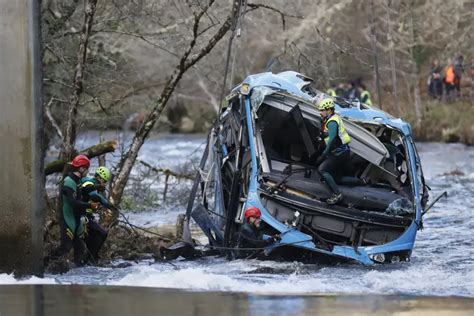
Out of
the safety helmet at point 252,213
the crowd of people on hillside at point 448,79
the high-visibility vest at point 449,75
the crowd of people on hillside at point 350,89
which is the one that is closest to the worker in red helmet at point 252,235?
the safety helmet at point 252,213

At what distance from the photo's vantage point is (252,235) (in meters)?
15.2

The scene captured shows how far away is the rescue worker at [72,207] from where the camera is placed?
47.3 feet

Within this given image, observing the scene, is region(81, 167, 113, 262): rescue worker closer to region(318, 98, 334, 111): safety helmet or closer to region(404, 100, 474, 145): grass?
region(318, 98, 334, 111): safety helmet

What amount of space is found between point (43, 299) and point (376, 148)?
21.3ft

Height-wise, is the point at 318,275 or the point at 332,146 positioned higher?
the point at 332,146

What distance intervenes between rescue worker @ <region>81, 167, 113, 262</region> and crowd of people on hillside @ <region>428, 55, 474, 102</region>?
3028cm

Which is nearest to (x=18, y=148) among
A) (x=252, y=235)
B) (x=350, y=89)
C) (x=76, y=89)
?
(x=252, y=235)

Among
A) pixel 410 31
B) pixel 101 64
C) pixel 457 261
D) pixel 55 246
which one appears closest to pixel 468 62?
pixel 410 31

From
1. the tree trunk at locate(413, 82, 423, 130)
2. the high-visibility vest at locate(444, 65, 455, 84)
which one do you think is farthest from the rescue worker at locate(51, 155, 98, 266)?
the high-visibility vest at locate(444, 65, 455, 84)

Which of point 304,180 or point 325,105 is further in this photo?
point 304,180

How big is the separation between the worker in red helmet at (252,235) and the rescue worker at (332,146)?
3.61ft

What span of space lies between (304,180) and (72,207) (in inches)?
139

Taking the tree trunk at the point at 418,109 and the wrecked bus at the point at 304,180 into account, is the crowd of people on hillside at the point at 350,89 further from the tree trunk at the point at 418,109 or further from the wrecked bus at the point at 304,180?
the wrecked bus at the point at 304,180

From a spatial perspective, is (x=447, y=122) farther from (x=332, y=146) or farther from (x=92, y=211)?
(x=92, y=211)
